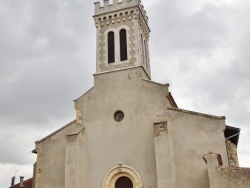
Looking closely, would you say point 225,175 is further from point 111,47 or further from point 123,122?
point 111,47

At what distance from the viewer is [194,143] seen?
18203 mm

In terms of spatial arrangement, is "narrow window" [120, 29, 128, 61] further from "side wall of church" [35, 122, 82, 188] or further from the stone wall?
the stone wall

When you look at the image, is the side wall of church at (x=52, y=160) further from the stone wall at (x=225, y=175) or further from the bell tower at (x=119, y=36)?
the stone wall at (x=225, y=175)

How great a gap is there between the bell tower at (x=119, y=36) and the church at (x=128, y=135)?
68 millimetres

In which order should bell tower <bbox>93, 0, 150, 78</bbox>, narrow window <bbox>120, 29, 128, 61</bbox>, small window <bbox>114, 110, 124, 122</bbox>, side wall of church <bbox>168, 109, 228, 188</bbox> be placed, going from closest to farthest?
side wall of church <bbox>168, 109, 228, 188</bbox>, small window <bbox>114, 110, 124, 122</bbox>, bell tower <bbox>93, 0, 150, 78</bbox>, narrow window <bbox>120, 29, 128, 61</bbox>

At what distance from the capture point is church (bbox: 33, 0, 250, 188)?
17828 millimetres

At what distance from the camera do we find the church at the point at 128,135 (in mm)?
17828

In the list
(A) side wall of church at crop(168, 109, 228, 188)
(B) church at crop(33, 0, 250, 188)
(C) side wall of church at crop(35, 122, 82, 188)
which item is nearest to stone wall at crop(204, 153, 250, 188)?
(B) church at crop(33, 0, 250, 188)

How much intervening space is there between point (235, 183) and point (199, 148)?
138 inches

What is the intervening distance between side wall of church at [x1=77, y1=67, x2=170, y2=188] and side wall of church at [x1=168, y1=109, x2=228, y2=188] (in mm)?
1185

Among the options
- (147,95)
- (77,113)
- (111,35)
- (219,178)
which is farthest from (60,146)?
(219,178)

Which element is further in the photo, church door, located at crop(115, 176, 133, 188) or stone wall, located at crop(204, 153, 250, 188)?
church door, located at crop(115, 176, 133, 188)

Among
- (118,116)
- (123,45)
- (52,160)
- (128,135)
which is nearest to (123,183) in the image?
(128,135)

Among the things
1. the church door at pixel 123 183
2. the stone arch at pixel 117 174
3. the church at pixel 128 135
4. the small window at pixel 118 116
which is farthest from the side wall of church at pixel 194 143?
the small window at pixel 118 116
